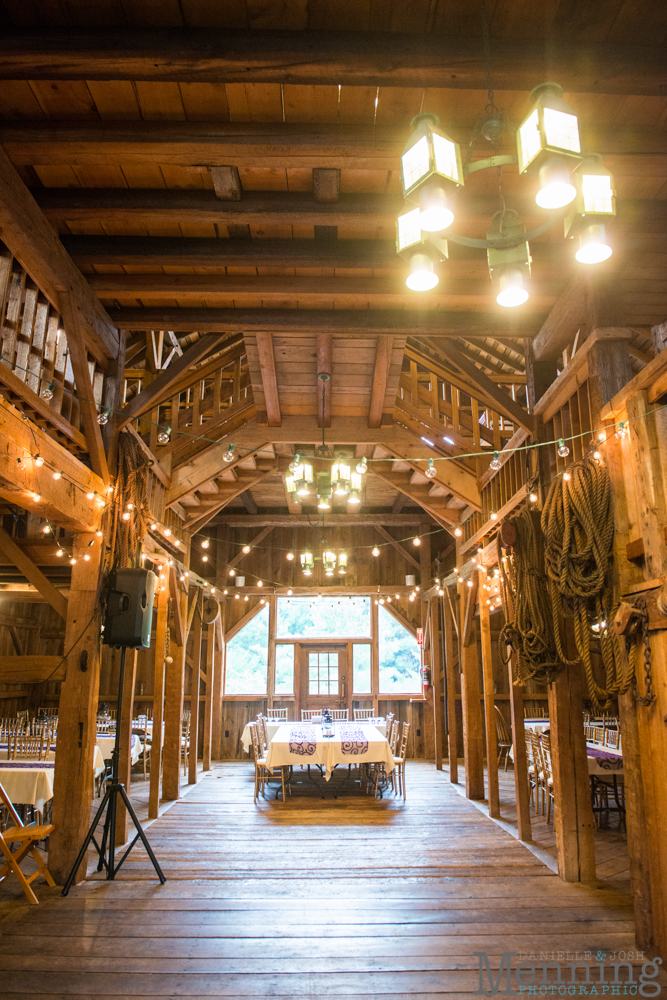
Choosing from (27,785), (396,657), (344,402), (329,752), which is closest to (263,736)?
(329,752)

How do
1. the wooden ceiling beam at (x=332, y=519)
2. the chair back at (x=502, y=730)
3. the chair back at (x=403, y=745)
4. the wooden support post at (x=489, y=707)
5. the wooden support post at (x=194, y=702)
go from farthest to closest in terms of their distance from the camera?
the wooden ceiling beam at (x=332, y=519)
the chair back at (x=502, y=730)
the wooden support post at (x=194, y=702)
the chair back at (x=403, y=745)
the wooden support post at (x=489, y=707)

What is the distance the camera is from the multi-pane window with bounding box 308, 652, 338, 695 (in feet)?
43.7

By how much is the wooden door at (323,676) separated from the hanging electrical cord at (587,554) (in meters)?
9.25

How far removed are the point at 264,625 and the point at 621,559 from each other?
1026cm

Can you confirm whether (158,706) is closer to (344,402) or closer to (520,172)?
(344,402)

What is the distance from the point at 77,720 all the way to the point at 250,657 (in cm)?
820

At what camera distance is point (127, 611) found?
18.0 ft

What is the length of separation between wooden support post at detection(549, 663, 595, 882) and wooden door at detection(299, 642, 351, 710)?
318 inches

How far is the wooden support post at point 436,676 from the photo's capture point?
1118 centimetres

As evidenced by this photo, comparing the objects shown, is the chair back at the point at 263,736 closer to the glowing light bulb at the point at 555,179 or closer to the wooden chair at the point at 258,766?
the wooden chair at the point at 258,766

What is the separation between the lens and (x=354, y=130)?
12.2ft

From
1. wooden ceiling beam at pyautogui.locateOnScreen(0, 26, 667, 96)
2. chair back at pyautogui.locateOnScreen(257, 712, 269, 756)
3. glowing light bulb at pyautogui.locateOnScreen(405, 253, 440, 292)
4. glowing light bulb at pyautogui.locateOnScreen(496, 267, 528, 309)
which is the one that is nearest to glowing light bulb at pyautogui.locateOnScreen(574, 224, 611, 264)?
glowing light bulb at pyautogui.locateOnScreen(496, 267, 528, 309)

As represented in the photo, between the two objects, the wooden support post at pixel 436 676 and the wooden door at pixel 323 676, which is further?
the wooden door at pixel 323 676

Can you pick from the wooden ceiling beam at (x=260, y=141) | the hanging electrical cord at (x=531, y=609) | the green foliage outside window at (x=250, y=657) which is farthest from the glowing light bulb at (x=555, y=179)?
the green foliage outside window at (x=250, y=657)
